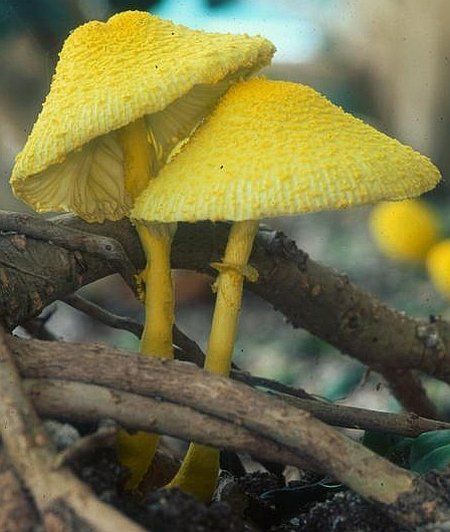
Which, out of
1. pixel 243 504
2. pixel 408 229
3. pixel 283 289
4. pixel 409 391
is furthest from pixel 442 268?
pixel 243 504

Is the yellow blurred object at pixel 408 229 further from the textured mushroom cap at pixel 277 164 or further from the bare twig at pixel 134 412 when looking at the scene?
the bare twig at pixel 134 412

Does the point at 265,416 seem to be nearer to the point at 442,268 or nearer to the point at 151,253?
the point at 151,253

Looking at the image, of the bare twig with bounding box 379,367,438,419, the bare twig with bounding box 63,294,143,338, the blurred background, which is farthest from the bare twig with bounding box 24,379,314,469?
the blurred background

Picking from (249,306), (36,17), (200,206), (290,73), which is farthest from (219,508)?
(290,73)

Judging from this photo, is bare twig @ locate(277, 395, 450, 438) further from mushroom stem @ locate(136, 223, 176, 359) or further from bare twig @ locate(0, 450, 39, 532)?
bare twig @ locate(0, 450, 39, 532)

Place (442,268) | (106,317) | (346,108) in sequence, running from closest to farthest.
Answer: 1. (106,317)
2. (442,268)
3. (346,108)

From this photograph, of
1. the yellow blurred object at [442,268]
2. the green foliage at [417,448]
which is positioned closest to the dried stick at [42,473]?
the green foliage at [417,448]
